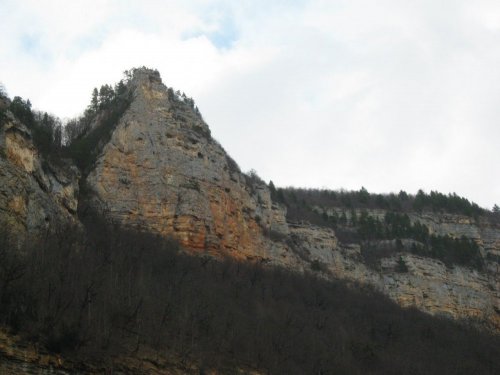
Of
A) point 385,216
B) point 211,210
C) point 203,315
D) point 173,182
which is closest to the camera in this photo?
point 203,315

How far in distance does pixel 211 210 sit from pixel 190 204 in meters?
2.45

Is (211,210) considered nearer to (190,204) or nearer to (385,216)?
(190,204)

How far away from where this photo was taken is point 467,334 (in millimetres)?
59688

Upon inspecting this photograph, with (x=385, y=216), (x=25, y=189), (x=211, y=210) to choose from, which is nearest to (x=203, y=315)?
(x=25, y=189)

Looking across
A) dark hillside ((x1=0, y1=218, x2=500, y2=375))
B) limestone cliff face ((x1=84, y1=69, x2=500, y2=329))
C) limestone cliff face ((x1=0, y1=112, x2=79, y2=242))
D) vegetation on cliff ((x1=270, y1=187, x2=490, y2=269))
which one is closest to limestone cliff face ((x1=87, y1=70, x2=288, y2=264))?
limestone cliff face ((x1=84, y1=69, x2=500, y2=329))

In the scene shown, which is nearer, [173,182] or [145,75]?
[173,182]

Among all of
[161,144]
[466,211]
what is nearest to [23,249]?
[161,144]

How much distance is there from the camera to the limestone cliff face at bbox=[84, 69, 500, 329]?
167ft

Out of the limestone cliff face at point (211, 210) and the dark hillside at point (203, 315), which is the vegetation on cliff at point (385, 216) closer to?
the limestone cliff face at point (211, 210)

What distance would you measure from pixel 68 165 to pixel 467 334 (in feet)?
122

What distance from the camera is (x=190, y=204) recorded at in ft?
170

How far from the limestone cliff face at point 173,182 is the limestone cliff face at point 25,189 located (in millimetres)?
10566

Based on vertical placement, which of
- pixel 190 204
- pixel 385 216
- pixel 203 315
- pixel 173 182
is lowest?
pixel 203 315

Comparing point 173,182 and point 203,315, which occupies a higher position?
point 173,182
